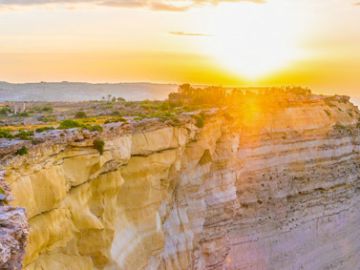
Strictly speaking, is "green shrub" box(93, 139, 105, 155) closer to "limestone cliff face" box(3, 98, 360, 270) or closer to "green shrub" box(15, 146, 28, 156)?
"limestone cliff face" box(3, 98, 360, 270)

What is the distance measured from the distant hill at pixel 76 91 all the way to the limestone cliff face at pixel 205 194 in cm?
7140

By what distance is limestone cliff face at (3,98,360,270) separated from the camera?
1494cm

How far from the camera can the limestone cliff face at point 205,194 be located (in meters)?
14.9

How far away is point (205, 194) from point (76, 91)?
10275 cm

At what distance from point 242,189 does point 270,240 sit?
3.39 metres

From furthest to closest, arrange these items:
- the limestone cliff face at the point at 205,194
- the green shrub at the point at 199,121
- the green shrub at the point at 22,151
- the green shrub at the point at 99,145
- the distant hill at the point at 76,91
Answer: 1. the distant hill at the point at 76,91
2. the green shrub at the point at 199,121
3. the green shrub at the point at 99,145
4. the limestone cliff face at the point at 205,194
5. the green shrub at the point at 22,151

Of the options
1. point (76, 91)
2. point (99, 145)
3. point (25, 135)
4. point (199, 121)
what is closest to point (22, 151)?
point (25, 135)

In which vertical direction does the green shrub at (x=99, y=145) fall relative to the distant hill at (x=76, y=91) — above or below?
below

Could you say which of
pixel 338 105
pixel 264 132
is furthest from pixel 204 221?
pixel 338 105

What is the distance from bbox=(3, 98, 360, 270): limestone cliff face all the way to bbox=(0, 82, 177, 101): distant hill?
71399 millimetres

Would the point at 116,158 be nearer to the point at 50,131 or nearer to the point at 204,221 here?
the point at 50,131

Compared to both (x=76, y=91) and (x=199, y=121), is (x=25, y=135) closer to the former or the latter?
(x=199, y=121)

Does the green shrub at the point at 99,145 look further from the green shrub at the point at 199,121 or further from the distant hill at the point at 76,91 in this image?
the distant hill at the point at 76,91

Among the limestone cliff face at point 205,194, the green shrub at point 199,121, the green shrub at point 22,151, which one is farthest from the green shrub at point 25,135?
the green shrub at point 199,121
